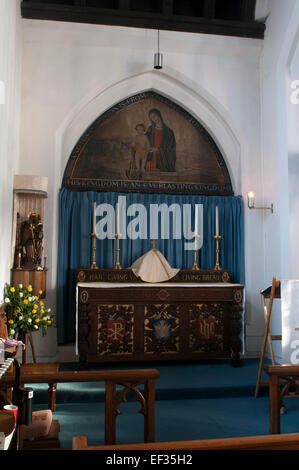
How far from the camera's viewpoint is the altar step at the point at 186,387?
5.16 meters

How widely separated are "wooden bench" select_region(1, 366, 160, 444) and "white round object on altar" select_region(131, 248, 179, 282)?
12.4 ft

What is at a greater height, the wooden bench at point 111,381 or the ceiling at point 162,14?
the ceiling at point 162,14

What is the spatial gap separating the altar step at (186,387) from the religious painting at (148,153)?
3021mm

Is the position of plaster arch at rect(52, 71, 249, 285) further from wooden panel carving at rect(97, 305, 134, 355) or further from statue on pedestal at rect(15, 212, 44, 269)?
wooden panel carving at rect(97, 305, 134, 355)

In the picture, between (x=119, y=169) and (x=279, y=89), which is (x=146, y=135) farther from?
(x=279, y=89)

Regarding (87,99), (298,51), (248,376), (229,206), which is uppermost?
(298,51)

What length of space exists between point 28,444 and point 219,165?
5576 millimetres

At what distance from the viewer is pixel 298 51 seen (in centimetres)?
663

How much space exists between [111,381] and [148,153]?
5.20 metres

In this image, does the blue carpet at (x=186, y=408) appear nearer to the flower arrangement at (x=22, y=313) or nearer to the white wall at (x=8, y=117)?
the flower arrangement at (x=22, y=313)

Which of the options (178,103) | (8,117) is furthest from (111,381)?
(178,103)

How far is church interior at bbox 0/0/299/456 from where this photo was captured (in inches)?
234

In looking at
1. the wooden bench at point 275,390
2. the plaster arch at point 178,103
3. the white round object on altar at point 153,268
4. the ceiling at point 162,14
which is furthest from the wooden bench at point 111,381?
the ceiling at point 162,14

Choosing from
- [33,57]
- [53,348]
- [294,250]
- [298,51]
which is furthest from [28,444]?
[298,51]
